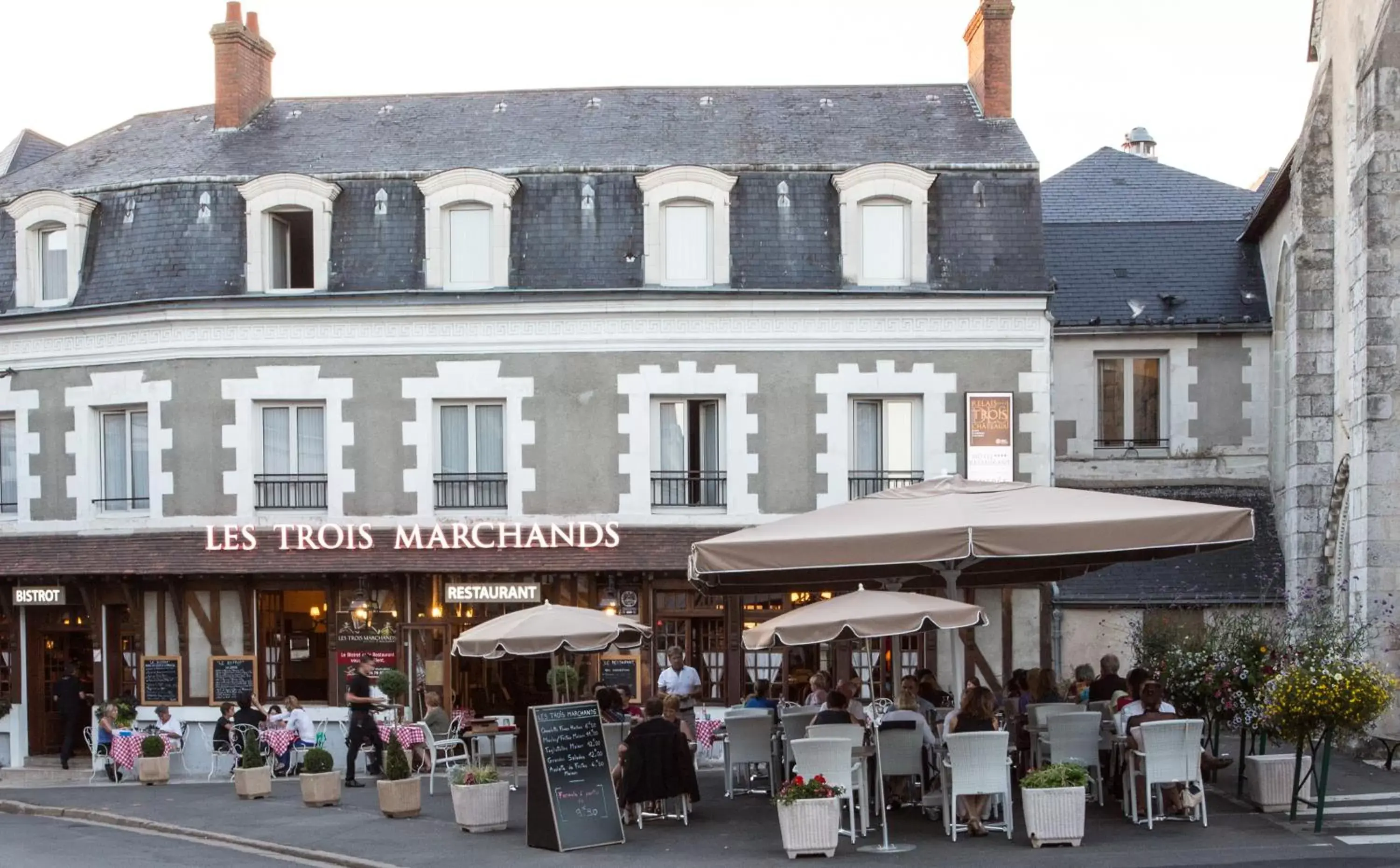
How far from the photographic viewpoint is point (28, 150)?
31.5 m

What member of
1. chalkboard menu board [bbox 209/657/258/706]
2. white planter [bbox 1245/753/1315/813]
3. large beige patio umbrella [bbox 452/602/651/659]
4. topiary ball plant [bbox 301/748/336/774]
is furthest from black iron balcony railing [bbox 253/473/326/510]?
white planter [bbox 1245/753/1315/813]

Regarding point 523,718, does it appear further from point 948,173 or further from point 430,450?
point 948,173

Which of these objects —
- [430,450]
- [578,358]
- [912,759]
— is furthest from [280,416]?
[912,759]

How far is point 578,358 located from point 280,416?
13.5 feet

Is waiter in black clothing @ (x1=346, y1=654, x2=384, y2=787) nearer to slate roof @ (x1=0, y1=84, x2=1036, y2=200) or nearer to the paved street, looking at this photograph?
the paved street

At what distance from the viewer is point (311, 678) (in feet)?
78.3

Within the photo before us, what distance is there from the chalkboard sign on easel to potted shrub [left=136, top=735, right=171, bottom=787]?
811 centimetres

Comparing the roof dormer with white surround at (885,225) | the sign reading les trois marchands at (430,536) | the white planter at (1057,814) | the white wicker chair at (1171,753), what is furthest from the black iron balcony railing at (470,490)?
the white planter at (1057,814)

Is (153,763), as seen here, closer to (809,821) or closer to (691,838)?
(691,838)

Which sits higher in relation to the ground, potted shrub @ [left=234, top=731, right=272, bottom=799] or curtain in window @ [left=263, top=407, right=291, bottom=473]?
curtain in window @ [left=263, top=407, right=291, bottom=473]

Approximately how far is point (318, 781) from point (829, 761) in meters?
6.37

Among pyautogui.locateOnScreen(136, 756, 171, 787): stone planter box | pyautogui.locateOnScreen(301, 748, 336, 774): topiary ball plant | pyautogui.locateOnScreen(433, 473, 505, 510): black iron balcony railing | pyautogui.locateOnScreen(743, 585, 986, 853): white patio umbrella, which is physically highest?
pyautogui.locateOnScreen(433, 473, 505, 510): black iron balcony railing

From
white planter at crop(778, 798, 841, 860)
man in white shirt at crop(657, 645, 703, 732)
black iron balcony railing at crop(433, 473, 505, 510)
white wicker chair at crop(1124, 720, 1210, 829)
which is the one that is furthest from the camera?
black iron balcony railing at crop(433, 473, 505, 510)

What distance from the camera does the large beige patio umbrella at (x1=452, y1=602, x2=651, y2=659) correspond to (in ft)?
56.7
